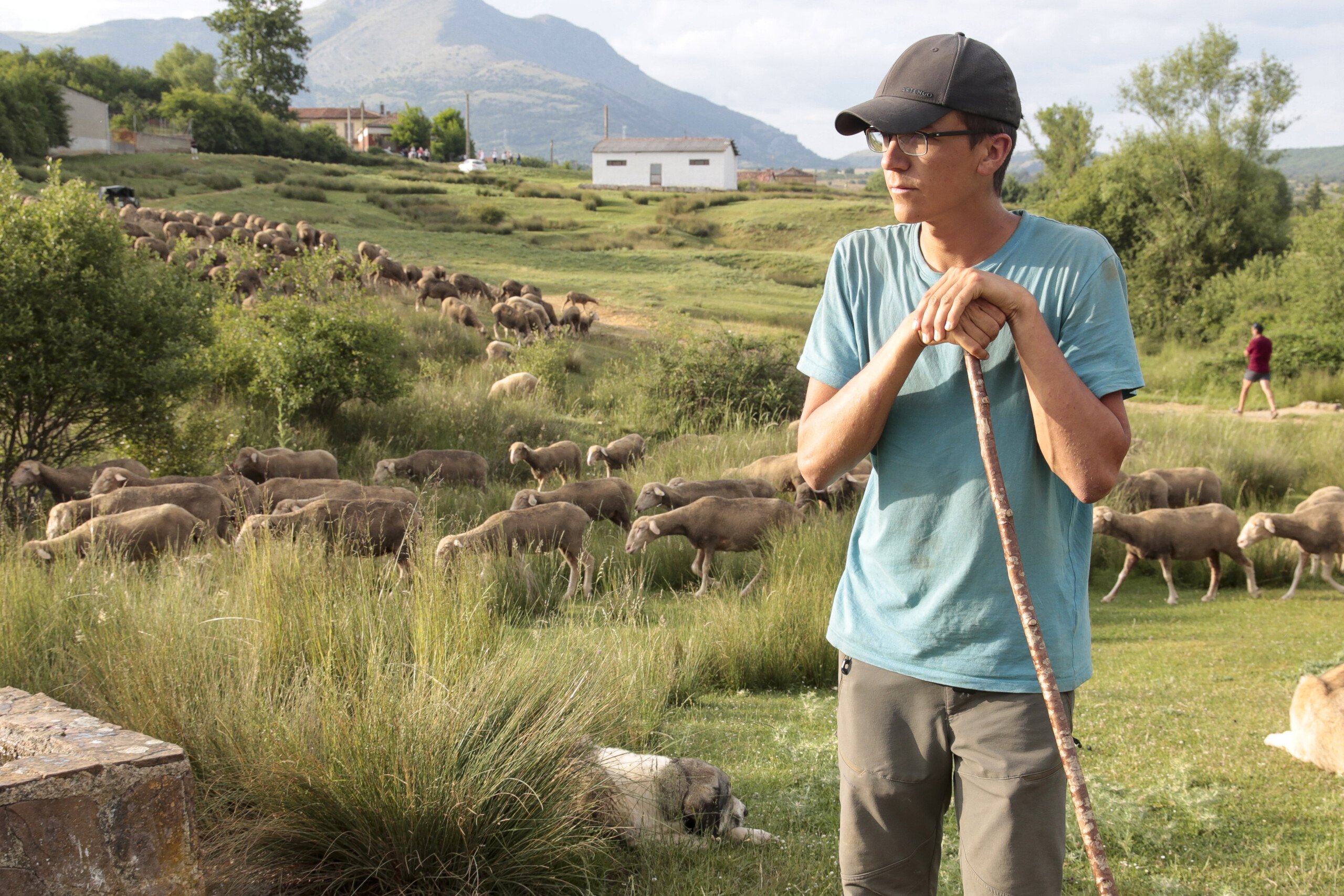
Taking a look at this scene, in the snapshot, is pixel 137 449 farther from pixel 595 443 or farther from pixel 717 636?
pixel 717 636

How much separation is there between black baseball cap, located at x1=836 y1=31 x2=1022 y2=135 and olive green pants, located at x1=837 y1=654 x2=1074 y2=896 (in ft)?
4.80

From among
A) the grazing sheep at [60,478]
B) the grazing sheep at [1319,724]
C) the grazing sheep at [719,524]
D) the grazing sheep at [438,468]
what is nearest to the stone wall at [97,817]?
the grazing sheep at [1319,724]

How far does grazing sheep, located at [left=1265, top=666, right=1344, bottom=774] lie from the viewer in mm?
6141

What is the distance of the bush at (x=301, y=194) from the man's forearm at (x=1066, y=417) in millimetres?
57197

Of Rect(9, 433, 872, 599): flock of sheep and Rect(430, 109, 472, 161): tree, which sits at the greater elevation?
Rect(430, 109, 472, 161): tree

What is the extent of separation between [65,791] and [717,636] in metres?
5.57

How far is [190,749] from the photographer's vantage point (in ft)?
Answer: 15.6

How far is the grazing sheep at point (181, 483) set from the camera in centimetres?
1096

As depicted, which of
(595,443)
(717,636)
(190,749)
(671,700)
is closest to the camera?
(190,749)

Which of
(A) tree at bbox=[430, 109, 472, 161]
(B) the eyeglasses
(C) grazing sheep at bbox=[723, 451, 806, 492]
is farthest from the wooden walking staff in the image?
(A) tree at bbox=[430, 109, 472, 161]

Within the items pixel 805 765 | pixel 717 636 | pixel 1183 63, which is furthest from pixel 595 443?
pixel 1183 63

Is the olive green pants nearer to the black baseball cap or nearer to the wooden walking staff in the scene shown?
the wooden walking staff

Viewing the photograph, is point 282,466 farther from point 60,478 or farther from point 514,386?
point 514,386

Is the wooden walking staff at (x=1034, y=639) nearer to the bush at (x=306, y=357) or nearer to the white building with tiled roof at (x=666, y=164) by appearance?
the bush at (x=306, y=357)
